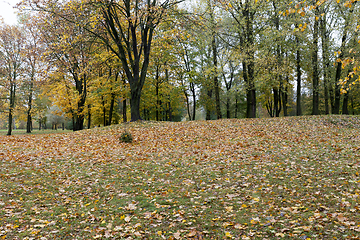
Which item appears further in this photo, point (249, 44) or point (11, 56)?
point (11, 56)

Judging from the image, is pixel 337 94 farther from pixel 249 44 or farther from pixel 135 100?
pixel 135 100


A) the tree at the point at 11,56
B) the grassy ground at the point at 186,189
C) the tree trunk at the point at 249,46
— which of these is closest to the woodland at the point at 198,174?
the grassy ground at the point at 186,189

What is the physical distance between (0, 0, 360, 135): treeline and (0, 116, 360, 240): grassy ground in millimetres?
6524

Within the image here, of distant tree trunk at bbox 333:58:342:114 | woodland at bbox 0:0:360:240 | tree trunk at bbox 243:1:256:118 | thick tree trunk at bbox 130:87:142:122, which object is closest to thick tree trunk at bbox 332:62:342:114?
distant tree trunk at bbox 333:58:342:114

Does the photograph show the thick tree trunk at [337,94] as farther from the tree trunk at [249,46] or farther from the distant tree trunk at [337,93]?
the tree trunk at [249,46]

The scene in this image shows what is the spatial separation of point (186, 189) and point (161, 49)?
17417mm

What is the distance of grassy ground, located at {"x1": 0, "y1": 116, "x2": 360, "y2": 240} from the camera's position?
4.52 m

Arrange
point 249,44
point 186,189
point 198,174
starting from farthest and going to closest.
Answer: point 249,44 < point 198,174 < point 186,189

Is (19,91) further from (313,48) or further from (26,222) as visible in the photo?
(313,48)

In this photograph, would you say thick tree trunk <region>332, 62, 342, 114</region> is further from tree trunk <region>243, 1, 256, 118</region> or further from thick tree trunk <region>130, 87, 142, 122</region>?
thick tree trunk <region>130, 87, 142, 122</region>

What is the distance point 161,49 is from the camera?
70.5 feet

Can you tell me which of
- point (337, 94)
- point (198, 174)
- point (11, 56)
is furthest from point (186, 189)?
point (11, 56)

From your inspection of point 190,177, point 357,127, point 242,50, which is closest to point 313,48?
point 242,50

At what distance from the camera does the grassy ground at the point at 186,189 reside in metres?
4.52
